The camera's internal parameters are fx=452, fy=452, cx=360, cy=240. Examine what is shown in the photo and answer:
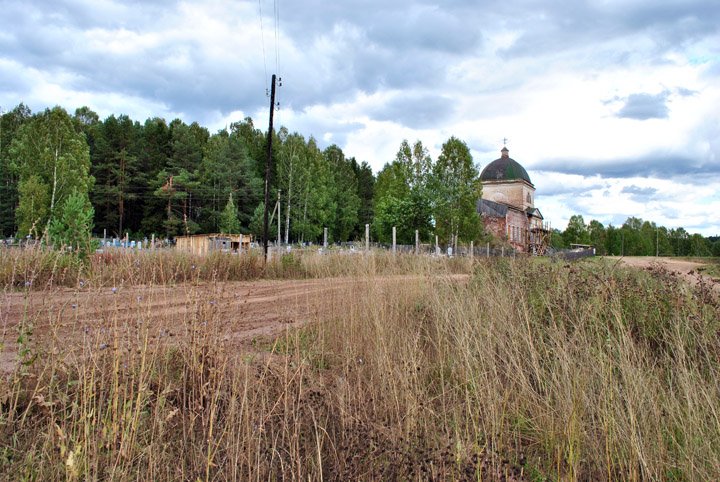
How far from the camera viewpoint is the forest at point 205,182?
3459 cm

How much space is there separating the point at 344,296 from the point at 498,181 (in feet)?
229

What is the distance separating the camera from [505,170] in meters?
71.6

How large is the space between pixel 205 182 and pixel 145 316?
1937 inches

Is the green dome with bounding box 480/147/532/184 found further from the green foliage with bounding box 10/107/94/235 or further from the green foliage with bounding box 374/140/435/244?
the green foliage with bounding box 10/107/94/235

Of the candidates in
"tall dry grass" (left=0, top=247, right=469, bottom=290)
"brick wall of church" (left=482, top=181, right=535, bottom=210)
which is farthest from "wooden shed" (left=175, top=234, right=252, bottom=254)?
"brick wall of church" (left=482, top=181, right=535, bottom=210)

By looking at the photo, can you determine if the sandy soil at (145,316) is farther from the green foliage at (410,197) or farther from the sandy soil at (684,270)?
the green foliage at (410,197)

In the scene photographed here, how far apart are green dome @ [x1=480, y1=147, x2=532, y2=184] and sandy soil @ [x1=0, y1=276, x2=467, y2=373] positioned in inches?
2652

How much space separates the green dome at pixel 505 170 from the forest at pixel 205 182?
982 inches

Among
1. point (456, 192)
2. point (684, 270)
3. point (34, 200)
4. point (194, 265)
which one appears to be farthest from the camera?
point (456, 192)

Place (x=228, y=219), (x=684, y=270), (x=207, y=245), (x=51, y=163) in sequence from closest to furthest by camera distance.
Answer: (x=684, y=270) → (x=207, y=245) → (x=51, y=163) → (x=228, y=219)

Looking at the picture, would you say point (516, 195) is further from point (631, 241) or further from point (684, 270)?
point (684, 270)

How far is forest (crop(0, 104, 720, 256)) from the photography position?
1362 inches

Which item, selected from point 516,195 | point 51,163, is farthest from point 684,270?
point 516,195

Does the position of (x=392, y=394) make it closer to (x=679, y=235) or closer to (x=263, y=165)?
(x=263, y=165)
